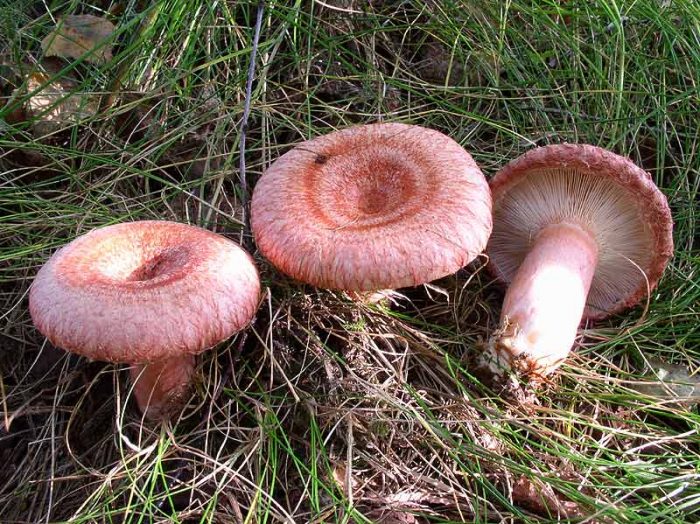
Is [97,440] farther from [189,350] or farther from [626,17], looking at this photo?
[626,17]

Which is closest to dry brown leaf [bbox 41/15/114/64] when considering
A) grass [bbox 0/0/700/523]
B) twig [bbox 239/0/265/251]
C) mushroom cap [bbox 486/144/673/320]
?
grass [bbox 0/0/700/523]

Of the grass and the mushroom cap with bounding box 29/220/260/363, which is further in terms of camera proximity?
the grass

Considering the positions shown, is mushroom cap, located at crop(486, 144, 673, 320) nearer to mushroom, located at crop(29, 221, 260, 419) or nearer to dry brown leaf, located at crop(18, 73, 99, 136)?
mushroom, located at crop(29, 221, 260, 419)

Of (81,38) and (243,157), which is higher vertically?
(81,38)

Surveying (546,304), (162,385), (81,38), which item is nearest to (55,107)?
(81,38)

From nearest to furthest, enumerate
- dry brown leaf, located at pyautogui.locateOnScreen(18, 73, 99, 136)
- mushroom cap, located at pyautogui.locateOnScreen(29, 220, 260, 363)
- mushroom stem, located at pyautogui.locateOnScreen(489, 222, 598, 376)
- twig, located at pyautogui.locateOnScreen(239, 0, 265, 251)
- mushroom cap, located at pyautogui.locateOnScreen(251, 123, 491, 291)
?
mushroom cap, located at pyautogui.locateOnScreen(29, 220, 260, 363), mushroom cap, located at pyautogui.locateOnScreen(251, 123, 491, 291), mushroom stem, located at pyautogui.locateOnScreen(489, 222, 598, 376), twig, located at pyautogui.locateOnScreen(239, 0, 265, 251), dry brown leaf, located at pyautogui.locateOnScreen(18, 73, 99, 136)

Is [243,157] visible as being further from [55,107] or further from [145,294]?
[55,107]
